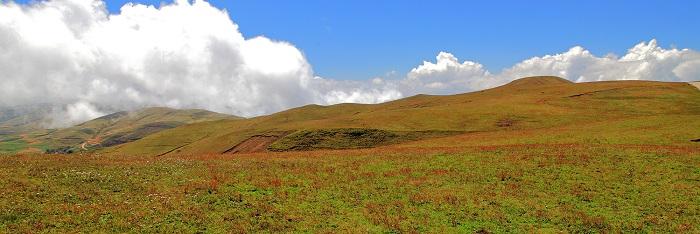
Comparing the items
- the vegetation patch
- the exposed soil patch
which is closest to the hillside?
the vegetation patch

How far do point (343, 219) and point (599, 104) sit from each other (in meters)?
114

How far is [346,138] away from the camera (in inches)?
3679

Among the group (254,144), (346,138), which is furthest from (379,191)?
(254,144)

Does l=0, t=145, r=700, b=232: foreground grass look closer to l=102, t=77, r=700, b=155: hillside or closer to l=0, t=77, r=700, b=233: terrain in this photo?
l=0, t=77, r=700, b=233: terrain

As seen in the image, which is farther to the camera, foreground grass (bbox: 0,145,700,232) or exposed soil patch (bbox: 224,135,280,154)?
exposed soil patch (bbox: 224,135,280,154)

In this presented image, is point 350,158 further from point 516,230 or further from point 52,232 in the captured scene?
point 52,232

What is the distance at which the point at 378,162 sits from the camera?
46688mm

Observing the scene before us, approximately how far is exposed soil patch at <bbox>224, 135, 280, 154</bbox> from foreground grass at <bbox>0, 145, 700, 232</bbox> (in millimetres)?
55419

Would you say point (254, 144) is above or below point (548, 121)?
above

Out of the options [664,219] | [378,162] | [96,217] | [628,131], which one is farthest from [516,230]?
[628,131]

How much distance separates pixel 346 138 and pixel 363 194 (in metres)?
59.3

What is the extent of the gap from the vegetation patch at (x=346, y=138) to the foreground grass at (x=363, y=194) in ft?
140

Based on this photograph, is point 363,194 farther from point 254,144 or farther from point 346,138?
A: point 254,144

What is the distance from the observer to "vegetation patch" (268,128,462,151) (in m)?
90.1
